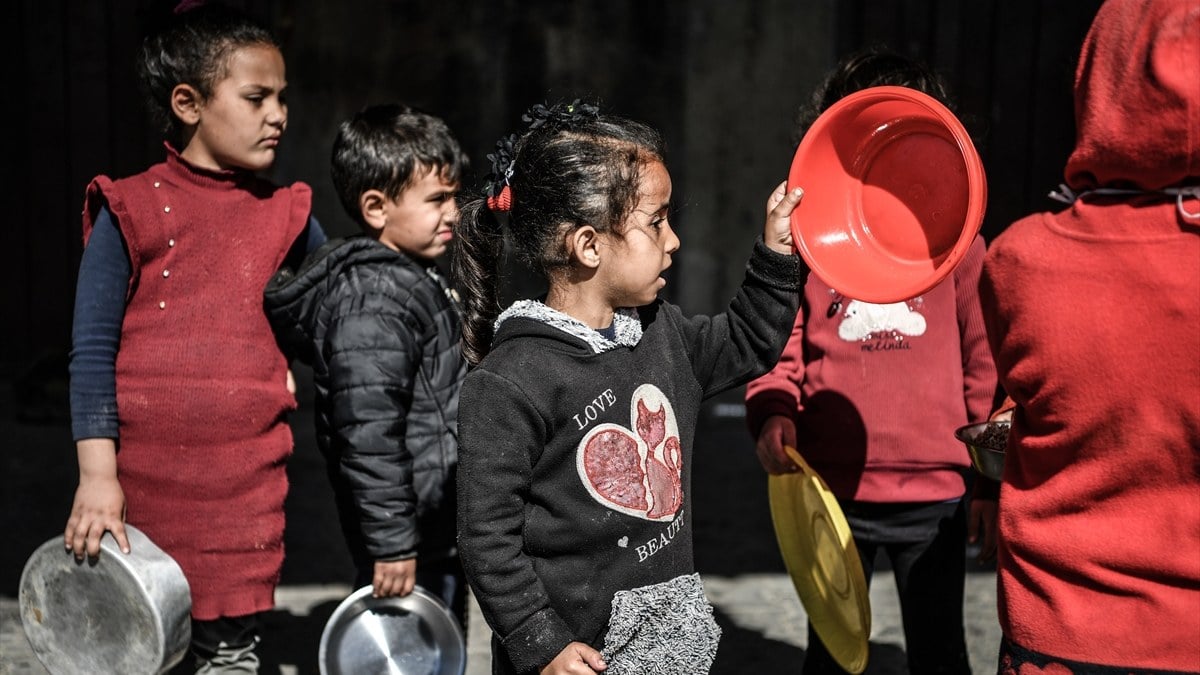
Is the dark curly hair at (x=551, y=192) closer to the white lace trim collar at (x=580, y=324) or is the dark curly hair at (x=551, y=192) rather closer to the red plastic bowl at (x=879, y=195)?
the white lace trim collar at (x=580, y=324)

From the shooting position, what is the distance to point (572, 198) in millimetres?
2172

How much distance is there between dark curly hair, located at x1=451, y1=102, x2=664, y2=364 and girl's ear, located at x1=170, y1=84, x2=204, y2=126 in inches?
31.2

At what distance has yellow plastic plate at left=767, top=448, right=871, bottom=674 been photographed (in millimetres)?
2523

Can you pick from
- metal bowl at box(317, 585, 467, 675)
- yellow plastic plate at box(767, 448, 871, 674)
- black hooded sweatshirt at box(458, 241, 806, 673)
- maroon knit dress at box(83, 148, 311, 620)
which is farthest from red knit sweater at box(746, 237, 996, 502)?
maroon knit dress at box(83, 148, 311, 620)

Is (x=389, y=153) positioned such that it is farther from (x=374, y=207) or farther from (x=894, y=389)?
(x=894, y=389)

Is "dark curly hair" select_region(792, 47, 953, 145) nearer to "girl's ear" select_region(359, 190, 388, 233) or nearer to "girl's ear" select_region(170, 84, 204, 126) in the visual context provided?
"girl's ear" select_region(359, 190, 388, 233)

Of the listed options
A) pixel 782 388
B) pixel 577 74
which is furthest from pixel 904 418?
pixel 577 74

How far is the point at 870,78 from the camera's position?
9.21ft

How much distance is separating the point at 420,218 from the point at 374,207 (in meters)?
0.11

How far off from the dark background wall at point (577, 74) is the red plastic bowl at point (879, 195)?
145 inches

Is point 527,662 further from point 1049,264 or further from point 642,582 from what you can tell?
point 1049,264

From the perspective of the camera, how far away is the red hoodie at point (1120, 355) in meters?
1.66

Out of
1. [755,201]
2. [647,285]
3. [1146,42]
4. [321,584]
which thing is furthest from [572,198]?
[755,201]

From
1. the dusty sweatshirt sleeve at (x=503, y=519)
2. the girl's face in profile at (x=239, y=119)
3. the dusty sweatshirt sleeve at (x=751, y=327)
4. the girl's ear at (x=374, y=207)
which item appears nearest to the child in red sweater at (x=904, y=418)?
the dusty sweatshirt sleeve at (x=751, y=327)
